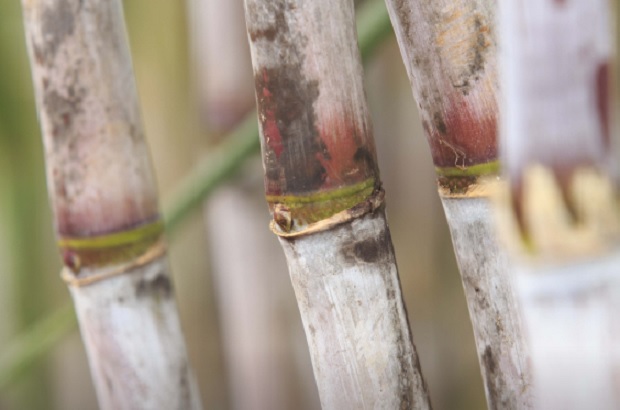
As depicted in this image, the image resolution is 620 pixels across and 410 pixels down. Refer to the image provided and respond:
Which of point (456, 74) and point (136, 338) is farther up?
point (456, 74)

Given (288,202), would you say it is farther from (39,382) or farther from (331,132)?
(39,382)

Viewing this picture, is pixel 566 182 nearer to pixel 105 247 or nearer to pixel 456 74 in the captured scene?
pixel 456 74

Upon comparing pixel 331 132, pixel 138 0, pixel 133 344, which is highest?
pixel 138 0

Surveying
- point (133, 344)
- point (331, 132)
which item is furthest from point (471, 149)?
point (133, 344)

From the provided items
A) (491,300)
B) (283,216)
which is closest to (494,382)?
(491,300)

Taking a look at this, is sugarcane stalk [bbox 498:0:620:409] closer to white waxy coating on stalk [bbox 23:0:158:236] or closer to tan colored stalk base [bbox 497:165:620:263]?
tan colored stalk base [bbox 497:165:620:263]

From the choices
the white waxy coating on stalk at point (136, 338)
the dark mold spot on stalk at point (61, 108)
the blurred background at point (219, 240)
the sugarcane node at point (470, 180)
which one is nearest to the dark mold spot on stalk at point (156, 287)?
the white waxy coating on stalk at point (136, 338)

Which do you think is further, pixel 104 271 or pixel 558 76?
pixel 104 271
